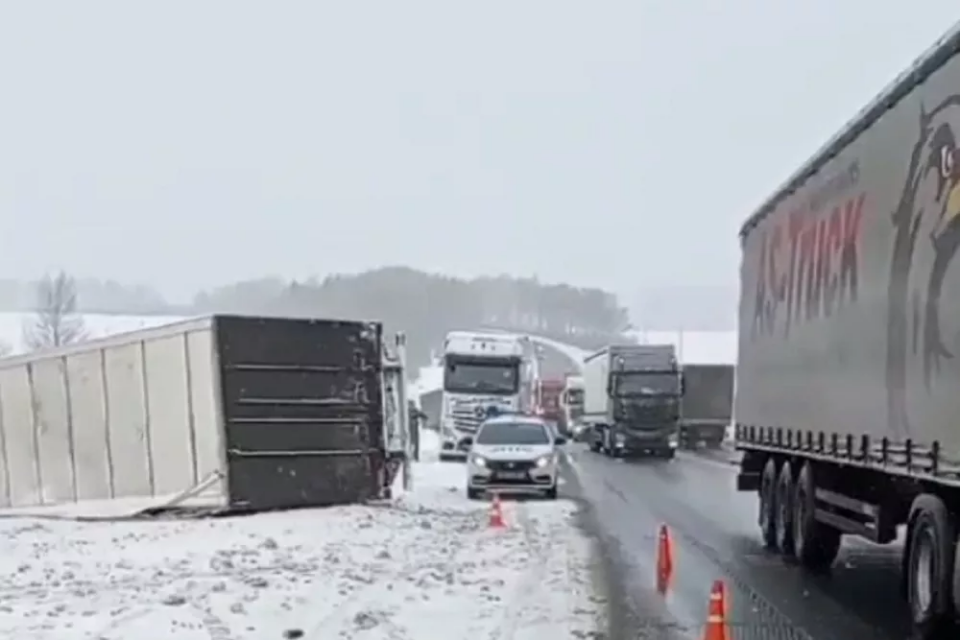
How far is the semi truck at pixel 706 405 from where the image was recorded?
6216 centimetres

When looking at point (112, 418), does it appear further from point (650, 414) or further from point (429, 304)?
point (429, 304)

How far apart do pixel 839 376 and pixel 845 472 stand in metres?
1.30

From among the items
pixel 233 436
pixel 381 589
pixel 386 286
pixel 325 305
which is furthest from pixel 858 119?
pixel 386 286

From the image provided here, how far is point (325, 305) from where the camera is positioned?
4688 inches

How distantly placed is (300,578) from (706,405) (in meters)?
49.9

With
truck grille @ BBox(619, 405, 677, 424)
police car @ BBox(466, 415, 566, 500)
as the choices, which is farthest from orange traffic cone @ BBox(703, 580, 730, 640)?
truck grille @ BBox(619, 405, 677, 424)

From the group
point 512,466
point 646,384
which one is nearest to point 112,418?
point 512,466

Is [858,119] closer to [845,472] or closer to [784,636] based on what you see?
[845,472]

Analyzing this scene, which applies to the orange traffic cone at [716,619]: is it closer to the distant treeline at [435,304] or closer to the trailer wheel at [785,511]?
the trailer wheel at [785,511]

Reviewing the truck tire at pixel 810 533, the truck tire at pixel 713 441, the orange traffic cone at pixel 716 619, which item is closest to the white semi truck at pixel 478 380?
the truck tire at pixel 713 441

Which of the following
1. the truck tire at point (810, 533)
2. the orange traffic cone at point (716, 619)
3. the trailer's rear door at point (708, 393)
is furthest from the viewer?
the trailer's rear door at point (708, 393)

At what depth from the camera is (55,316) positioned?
77.7m

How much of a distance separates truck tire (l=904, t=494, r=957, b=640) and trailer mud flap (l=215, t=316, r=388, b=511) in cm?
1263

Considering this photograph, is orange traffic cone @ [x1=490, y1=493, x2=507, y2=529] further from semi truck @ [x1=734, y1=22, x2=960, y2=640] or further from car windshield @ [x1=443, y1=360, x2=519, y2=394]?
car windshield @ [x1=443, y1=360, x2=519, y2=394]
